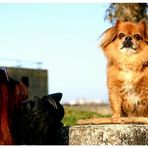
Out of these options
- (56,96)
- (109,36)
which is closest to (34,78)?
(109,36)

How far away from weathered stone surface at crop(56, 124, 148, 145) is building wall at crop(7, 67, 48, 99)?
1525cm

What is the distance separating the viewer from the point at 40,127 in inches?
181

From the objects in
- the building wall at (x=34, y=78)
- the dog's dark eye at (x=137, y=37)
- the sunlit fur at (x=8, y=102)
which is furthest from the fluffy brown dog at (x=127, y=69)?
the building wall at (x=34, y=78)

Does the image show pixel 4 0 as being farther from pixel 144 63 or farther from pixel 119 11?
pixel 119 11

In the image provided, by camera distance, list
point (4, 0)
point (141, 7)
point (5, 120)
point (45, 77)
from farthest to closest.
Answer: point (45, 77) → point (141, 7) → point (4, 0) → point (5, 120)

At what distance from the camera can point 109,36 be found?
5090 millimetres

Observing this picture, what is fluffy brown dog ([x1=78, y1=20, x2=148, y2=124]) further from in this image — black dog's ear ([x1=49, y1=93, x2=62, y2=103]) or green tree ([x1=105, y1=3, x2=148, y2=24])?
green tree ([x1=105, y1=3, x2=148, y2=24])

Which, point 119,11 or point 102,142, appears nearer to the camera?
point 102,142

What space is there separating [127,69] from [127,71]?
2 cm

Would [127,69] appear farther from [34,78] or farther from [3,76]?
[34,78]

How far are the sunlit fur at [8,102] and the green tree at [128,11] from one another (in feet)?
35.3

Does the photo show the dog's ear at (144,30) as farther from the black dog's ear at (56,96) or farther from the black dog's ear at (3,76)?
the black dog's ear at (3,76)

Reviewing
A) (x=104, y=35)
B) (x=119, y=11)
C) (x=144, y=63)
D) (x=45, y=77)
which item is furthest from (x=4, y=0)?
(x=45, y=77)

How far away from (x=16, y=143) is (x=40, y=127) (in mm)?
251
